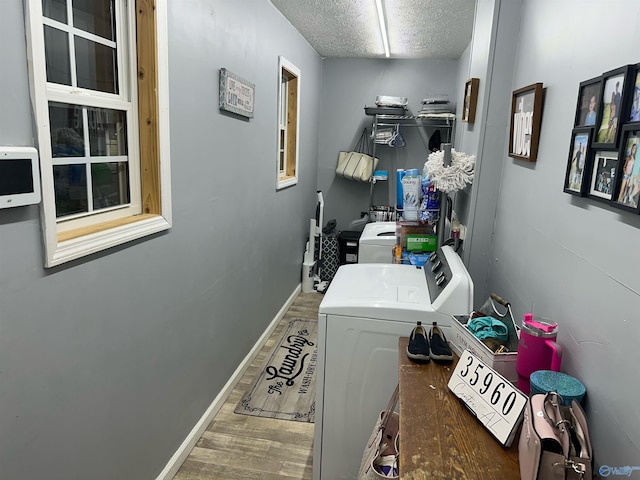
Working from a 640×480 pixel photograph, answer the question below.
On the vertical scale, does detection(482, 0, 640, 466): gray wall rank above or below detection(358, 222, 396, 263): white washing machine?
above

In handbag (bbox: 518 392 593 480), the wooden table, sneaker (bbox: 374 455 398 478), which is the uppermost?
handbag (bbox: 518 392 593 480)

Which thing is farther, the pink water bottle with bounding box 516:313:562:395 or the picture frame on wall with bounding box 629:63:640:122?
the pink water bottle with bounding box 516:313:562:395

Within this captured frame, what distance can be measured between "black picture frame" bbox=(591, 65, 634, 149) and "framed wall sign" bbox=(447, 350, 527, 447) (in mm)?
647

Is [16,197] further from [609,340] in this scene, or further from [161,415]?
[609,340]

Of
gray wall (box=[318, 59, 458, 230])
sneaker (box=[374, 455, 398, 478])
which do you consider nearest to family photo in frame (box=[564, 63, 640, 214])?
sneaker (box=[374, 455, 398, 478])

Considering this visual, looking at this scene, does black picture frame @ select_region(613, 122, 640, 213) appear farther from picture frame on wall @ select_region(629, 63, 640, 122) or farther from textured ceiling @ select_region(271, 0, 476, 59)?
textured ceiling @ select_region(271, 0, 476, 59)

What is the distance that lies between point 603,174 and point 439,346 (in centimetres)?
74

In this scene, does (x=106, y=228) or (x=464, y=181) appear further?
(x=464, y=181)

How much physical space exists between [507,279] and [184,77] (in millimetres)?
1657

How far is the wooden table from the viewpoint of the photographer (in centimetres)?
100

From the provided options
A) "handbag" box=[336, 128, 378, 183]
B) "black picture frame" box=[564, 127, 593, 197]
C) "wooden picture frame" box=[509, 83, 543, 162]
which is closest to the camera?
"black picture frame" box=[564, 127, 593, 197]

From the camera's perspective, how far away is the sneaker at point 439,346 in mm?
1492

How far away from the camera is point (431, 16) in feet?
11.0

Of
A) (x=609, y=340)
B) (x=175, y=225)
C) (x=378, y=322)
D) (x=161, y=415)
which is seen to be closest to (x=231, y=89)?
(x=175, y=225)
